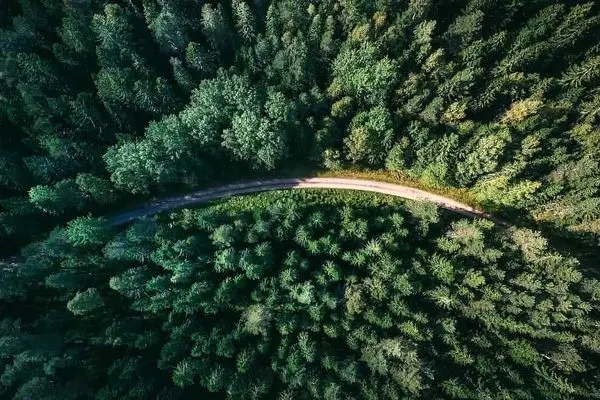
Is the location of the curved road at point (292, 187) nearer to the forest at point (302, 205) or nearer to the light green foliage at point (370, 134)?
the forest at point (302, 205)

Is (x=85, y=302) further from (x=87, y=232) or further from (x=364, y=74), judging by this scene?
(x=364, y=74)

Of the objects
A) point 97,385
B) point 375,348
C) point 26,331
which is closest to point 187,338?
point 97,385

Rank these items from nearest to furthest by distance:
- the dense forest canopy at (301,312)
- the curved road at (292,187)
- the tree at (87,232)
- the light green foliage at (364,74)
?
the dense forest canopy at (301,312) < the tree at (87,232) < the light green foliage at (364,74) < the curved road at (292,187)

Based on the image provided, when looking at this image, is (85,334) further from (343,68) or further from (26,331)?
(343,68)

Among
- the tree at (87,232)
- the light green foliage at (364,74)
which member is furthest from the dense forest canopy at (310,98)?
the tree at (87,232)

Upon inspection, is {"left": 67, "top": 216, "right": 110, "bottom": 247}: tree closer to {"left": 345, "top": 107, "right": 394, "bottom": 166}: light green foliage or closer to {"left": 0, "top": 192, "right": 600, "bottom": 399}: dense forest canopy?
{"left": 0, "top": 192, "right": 600, "bottom": 399}: dense forest canopy
